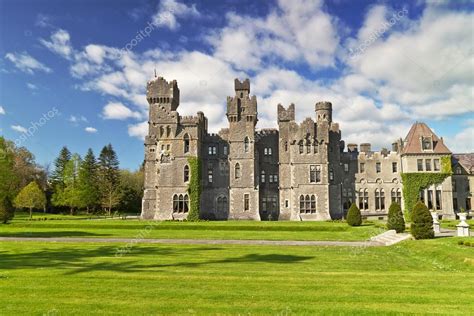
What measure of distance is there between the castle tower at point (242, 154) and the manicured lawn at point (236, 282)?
2961 centimetres

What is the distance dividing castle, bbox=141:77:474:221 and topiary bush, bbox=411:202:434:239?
78.6 feet

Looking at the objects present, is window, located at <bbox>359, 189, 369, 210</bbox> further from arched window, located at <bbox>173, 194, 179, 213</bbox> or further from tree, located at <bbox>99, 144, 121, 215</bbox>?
tree, located at <bbox>99, 144, 121, 215</bbox>

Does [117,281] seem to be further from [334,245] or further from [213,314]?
[334,245]

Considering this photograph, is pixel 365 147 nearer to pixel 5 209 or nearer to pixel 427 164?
pixel 427 164

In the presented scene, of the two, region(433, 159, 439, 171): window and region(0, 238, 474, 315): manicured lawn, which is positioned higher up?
region(433, 159, 439, 171): window

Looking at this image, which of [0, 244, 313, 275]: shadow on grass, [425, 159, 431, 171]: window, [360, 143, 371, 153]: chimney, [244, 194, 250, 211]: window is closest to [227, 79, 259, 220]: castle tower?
[244, 194, 250, 211]: window

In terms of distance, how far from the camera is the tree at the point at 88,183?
72.6 metres

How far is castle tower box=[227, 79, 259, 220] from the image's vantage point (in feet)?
163

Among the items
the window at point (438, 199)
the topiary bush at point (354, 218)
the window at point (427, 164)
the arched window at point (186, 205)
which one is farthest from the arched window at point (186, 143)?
the window at point (438, 199)

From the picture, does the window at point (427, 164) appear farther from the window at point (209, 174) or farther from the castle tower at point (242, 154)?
the window at point (209, 174)

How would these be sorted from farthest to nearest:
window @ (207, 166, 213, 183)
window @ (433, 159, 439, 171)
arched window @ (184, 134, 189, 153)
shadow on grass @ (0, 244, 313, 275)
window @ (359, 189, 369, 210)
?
window @ (359, 189, 369, 210), window @ (207, 166, 213, 183), arched window @ (184, 134, 189, 153), window @ (433, 159, 439, 171), shadow on grass @ (0, 244, 313, 275)

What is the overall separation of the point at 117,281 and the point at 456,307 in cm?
994

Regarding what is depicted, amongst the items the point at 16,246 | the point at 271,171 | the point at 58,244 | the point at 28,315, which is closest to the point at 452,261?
the point at 28,315

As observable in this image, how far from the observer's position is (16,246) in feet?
72.0
